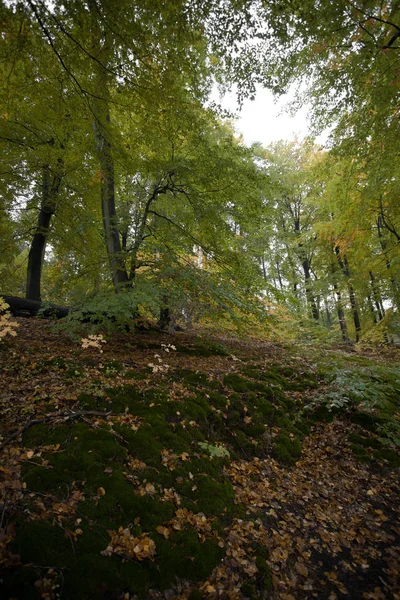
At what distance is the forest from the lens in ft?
8.36

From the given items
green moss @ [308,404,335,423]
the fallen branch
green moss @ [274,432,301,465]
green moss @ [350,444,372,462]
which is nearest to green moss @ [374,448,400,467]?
green moss @ [350,444,372,462]

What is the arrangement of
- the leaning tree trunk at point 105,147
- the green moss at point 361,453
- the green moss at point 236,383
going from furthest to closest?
the green moss at point 236,383 → the green moss at point 361,453 → the leaning tree trunk at point 105,147

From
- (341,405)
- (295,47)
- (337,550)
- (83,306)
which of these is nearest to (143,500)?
(337,550)

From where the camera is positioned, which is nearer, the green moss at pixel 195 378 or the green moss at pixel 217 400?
the green moss at pixel 217 400

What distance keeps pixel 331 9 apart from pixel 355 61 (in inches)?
54.1

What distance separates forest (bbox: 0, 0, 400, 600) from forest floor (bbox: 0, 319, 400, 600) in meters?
0.02

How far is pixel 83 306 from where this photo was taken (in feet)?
17.7

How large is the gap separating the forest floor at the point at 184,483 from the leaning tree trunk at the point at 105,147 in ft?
7.61

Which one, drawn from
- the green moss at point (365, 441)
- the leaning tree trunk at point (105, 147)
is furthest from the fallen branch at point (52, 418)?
the green moss at point (365, 441)

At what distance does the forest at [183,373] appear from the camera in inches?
100

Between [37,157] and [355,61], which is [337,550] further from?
[37,157]

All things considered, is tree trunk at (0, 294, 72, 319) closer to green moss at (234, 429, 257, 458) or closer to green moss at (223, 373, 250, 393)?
green moss at (223, 373, 250, 393)

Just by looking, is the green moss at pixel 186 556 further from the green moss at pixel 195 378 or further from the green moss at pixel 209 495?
the green moss at pixel 195 378

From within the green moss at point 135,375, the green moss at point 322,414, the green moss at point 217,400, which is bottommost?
the green moss at point 322,414
